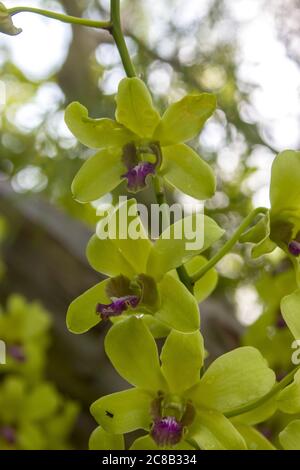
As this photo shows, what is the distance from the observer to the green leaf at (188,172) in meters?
0.77

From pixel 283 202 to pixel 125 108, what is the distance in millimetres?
194

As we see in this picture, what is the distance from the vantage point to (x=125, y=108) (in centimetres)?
77

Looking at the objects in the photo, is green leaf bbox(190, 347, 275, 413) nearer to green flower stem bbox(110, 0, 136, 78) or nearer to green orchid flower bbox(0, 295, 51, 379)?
green flower stem bbox(110, 0, 136, 78)

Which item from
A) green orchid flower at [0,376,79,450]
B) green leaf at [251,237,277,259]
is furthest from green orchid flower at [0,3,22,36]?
green orchid flower at [0,376,79,450]

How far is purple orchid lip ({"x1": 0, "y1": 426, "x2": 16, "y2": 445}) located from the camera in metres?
1.54

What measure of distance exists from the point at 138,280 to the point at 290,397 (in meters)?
0.19

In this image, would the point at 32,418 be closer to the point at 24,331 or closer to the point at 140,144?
the point at 24,331

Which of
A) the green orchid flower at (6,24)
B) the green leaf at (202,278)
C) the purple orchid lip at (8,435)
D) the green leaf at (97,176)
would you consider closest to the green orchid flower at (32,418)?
the purple orchid lip at (8,435)

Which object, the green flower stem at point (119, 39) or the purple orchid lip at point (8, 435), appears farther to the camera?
the purple orchid lip at point (8, 435)

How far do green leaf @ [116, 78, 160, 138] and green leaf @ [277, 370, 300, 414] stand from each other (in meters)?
0.30

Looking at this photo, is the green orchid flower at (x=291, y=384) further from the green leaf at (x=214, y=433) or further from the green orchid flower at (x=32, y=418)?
the green orchid flower at (x=32, y=418)

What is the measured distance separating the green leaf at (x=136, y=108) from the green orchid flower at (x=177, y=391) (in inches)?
8.2

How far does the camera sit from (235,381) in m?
0.75

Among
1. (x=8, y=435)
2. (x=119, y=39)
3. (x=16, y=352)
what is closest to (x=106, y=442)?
(x=119, y=39)
